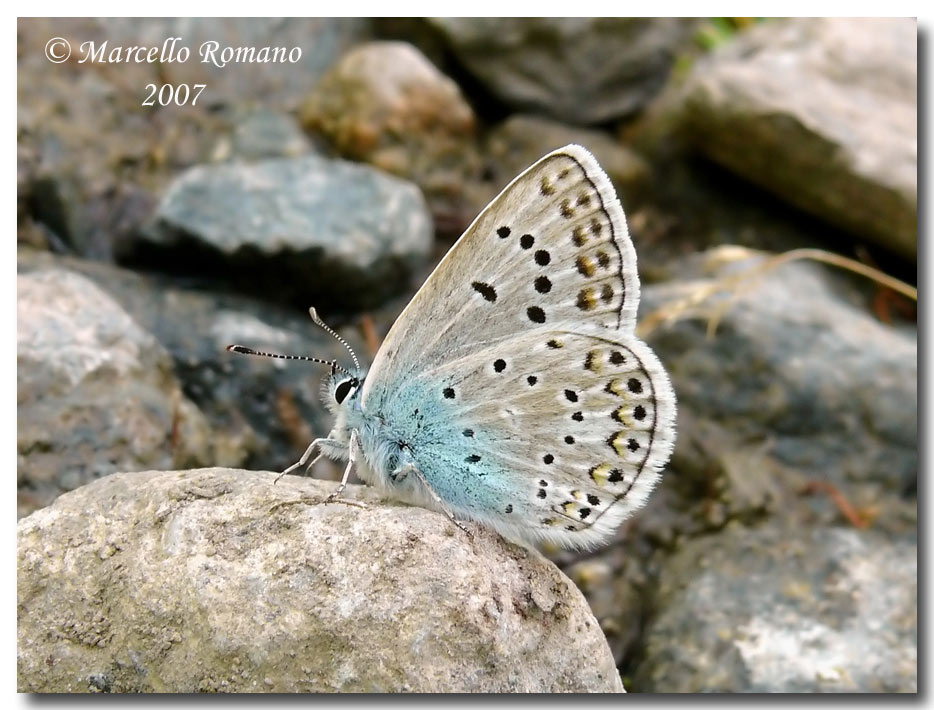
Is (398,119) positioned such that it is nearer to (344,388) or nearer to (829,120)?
(829,120)

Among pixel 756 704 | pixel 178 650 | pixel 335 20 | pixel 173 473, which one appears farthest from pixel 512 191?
pixel 335 20

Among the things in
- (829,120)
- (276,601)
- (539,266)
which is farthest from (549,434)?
(829,120)

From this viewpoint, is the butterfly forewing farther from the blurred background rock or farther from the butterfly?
the blurred background rock

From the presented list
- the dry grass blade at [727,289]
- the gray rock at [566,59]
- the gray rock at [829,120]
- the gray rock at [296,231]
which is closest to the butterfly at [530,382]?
the gray rock at [296,231]

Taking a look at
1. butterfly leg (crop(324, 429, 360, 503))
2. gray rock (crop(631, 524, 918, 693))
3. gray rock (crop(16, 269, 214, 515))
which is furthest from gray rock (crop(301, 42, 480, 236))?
butterfly leg (crop(324, 429, 360, 503))

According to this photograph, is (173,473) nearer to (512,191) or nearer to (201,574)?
(201,574)

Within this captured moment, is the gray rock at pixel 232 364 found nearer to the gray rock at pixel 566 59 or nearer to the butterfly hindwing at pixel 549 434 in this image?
the butterfly hindwing at pixel 549 434
